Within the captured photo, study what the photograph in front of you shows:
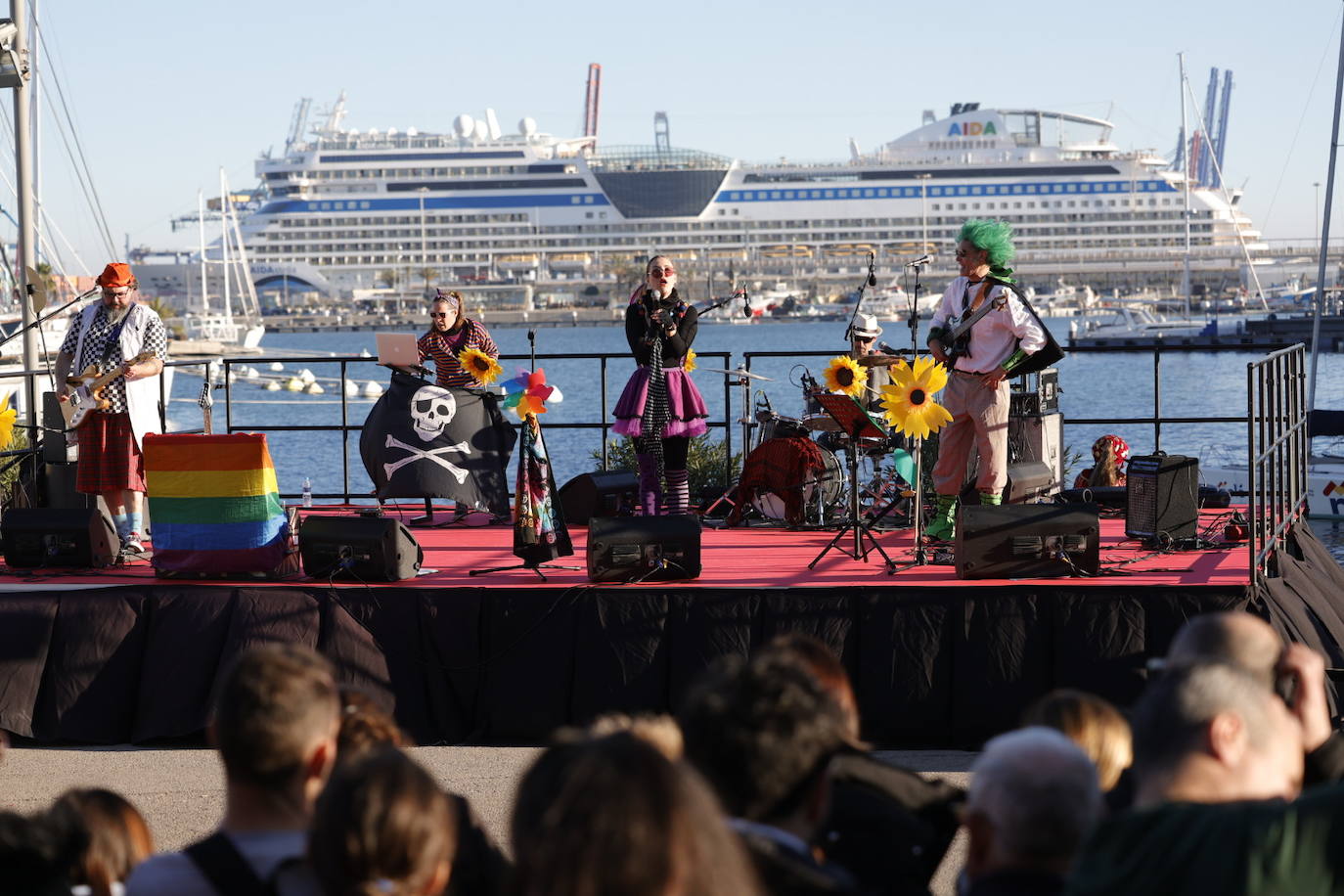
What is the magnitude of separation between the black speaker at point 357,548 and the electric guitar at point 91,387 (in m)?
1.15

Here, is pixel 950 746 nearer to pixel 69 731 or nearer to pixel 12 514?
pixel 69 731

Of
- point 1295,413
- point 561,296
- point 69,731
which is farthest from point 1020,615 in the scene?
point 561,296

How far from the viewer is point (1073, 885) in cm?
183

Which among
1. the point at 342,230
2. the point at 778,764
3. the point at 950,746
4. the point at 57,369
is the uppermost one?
the point at 342,230

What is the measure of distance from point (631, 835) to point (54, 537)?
527 centimetres

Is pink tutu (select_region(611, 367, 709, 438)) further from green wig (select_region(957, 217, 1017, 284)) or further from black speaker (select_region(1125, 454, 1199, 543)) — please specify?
black speaker (select_region(1125, 454, 1199, 543))

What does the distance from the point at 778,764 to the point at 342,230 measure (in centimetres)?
10379

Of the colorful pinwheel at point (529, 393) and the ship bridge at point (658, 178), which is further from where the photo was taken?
the ship bridge at point (658, 178)

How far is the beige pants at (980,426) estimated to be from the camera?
6.13 metres

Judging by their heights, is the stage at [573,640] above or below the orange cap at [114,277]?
below

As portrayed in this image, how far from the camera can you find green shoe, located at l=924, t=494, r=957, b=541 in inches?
255

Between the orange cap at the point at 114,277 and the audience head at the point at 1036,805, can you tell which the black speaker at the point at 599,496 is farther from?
the audience head at the point at 1036,805

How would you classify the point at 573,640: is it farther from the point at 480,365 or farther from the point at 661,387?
the point at 480,365

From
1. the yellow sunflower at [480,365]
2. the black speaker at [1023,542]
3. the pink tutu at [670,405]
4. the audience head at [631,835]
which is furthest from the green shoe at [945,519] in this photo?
the audience head at [631,835]
